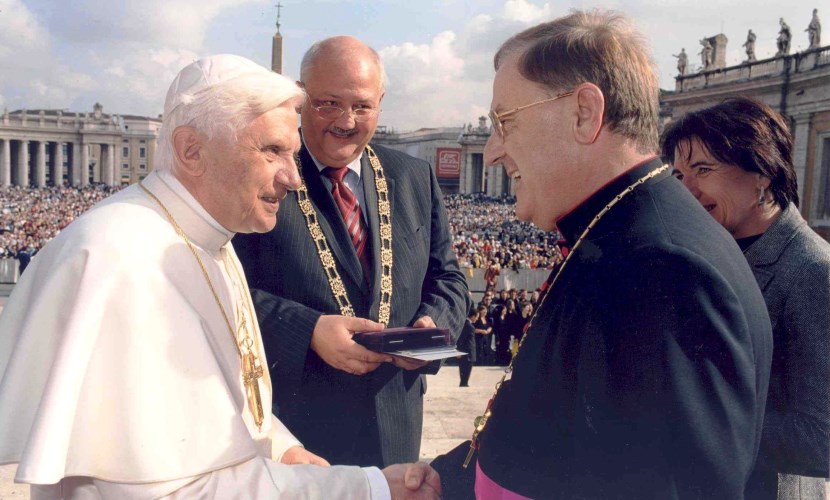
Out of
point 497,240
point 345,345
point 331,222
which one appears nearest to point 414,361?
point 345,345

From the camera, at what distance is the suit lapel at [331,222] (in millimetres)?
2701

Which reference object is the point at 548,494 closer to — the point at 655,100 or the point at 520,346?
the point at 520,346

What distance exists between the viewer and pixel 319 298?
2641mm

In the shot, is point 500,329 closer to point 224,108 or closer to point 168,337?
point 224,108

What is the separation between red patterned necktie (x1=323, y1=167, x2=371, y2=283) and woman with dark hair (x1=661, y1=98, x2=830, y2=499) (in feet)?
3.91

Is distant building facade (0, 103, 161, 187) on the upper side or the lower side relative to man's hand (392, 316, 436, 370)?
upper

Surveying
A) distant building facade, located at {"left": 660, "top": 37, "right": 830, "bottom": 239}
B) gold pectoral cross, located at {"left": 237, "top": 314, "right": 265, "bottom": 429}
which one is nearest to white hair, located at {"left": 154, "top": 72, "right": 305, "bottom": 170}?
gold pectoral cross, located at {"left": 237, "top": 314, "right": 265, "bottom": 429}

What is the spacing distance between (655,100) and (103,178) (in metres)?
118

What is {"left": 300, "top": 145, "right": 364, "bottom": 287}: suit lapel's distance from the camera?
2701 millimetres

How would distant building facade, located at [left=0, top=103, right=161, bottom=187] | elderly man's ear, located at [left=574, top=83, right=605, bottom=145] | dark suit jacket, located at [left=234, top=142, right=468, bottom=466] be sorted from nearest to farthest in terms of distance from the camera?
elderly man's ear, located at [left=574, top=83, right=605, bottom=145]
dark suit jacket, located at [left=234, top=142, right=468, bottom=466]
distant building facade, located at [left=0, top=103, right=161, bottom=187]

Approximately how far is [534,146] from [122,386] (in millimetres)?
1067

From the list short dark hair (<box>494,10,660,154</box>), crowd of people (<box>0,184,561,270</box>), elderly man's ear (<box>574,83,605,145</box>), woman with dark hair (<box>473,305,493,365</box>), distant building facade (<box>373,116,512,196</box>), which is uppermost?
distant building facade (<box>373,116,512,196</box>)

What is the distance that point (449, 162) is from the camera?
3841 inches

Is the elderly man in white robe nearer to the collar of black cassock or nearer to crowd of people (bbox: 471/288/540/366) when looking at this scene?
the collar of black cassock
